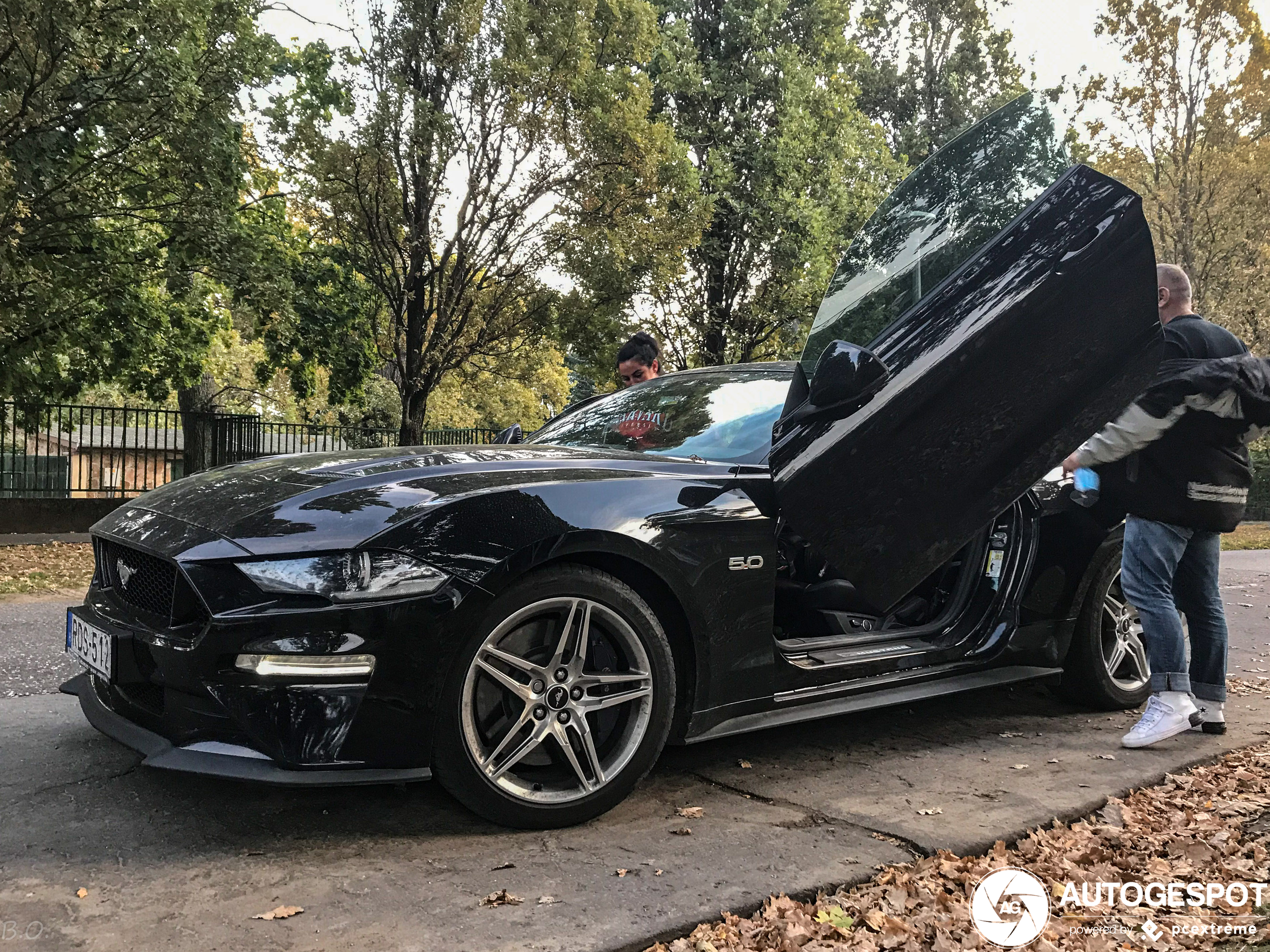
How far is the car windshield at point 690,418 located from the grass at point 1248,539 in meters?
12.0

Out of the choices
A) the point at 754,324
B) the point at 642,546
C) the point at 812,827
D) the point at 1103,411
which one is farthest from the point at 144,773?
the point at 754,324

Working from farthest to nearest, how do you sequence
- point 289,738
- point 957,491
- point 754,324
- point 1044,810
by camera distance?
point 754,324, point 957,491, point 1044,810, point 289,738

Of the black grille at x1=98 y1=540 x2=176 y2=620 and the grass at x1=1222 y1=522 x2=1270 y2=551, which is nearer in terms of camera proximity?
the black grille at x1=98 y1=540 x2=176 y2=620

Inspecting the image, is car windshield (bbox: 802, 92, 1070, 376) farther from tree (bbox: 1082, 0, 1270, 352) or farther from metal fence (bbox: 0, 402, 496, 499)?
tree (bbox: 1082, 0, 1270, 352)

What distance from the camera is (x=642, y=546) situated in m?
2.97

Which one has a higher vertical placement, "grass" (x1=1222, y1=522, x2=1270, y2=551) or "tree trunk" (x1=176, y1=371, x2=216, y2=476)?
"tree trunk" (x1=176, y1=371, x2=216, y2=476)

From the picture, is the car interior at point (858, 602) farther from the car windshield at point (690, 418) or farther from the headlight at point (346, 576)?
the headlight at point (346, 576)

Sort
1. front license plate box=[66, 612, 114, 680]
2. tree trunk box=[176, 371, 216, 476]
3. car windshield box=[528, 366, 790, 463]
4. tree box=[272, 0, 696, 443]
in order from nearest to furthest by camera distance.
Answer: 1. front license plate box=[66, 612, 114, 680]
2. car windshield box=[528, 366, 790, 463]
3. tree box=[272, 0, 696, 443]
4. tree trunk box=[176, 371, 216, 476]

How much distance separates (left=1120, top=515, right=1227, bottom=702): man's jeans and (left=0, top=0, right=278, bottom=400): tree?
8766 mm

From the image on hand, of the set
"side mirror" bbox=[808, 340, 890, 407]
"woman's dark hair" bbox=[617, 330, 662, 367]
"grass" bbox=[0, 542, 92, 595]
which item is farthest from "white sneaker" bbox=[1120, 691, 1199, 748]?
"grass" bbox=[0, 542, 92, 595]

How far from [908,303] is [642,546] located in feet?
4.70

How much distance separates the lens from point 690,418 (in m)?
3.94

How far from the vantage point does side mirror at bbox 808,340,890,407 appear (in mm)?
3266

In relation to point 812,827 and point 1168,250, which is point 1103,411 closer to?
point 812,827
